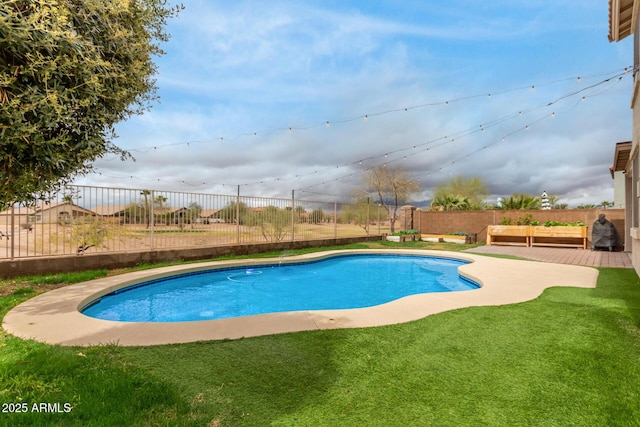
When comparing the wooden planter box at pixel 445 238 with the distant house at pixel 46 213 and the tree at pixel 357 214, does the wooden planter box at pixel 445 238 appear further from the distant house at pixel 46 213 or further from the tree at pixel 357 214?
the distant house at pixel 46 213

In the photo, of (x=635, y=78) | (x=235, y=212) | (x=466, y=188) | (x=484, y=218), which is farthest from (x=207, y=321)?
(x=466, y=188)

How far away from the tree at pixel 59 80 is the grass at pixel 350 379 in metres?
1.41

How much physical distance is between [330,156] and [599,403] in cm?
2074

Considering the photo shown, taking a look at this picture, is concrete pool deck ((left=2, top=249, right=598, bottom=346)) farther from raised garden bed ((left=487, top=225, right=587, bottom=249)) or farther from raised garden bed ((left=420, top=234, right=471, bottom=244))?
raised garden bed ((left=420, top=234, right=471, bottom=244))

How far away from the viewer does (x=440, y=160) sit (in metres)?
17.4

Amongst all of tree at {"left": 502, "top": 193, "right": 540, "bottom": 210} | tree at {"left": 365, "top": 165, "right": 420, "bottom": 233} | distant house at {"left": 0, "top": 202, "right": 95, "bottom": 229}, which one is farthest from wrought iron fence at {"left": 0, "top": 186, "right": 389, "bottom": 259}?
tree at {"left": 365, "top": 165, "right": 420, "bottom": 233}

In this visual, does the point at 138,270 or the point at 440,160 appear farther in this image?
the point at 440,160

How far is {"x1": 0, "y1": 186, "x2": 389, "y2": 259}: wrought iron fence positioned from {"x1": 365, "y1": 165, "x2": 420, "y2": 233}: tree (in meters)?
12.5

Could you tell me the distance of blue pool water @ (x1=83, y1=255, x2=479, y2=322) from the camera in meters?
5.09

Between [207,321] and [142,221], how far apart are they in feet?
18.1

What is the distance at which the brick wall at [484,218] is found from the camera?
12.5 meters

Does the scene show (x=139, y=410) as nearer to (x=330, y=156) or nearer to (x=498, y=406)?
(x=498, y=406)

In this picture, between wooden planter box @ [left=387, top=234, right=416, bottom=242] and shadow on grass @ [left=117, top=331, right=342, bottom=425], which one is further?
wooden planter box @ [left=387, top=234, right=416, bottom=242]

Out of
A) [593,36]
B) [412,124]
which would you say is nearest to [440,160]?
[412,124]
